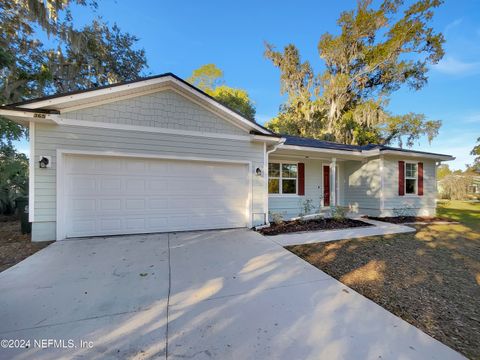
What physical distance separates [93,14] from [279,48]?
13.7 m

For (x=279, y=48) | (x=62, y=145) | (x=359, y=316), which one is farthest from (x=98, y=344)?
(x=279, y=48)

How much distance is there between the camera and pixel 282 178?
9.30 metres

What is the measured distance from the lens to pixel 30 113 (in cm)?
472

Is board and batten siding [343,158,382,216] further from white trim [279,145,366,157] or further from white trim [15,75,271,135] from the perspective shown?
white trim [15,75,271,135]

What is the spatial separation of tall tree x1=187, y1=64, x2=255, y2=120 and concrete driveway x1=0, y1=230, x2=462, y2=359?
65.8 ft

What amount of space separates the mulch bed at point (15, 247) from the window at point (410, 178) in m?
13.1

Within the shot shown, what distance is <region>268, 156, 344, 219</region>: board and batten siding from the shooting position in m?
9.09

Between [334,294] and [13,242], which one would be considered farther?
[13,242]

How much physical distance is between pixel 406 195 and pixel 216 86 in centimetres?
1948

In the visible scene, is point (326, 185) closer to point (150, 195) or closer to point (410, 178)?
point (410, 178)

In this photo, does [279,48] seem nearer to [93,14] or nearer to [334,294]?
Result: [93,14]

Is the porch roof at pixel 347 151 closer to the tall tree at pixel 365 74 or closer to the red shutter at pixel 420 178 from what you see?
the red shutter at pixel 420 178

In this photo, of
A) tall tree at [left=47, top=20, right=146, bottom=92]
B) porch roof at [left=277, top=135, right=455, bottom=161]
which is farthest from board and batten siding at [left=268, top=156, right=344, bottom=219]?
tall tree at [left=47, top=20, right=146, bottom=92]

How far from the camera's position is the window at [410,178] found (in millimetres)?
9930
